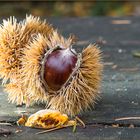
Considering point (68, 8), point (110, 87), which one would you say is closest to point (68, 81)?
point (110, 87)

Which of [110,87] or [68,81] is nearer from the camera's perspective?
[68,81]

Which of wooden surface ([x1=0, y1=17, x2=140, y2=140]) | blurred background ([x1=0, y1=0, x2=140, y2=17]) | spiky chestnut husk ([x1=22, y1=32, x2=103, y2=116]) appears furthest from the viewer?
blurred background ([x1=0, y1=0, x2=140, y2=17])

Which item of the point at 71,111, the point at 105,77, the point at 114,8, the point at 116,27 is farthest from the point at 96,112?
the point at 114,8

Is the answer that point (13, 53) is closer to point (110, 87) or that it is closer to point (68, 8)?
point (110, 87)

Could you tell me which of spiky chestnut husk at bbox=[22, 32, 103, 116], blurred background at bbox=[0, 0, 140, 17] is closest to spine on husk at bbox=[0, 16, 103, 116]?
spiky chestnut husk at bbox=[22, 32, 103, 116]

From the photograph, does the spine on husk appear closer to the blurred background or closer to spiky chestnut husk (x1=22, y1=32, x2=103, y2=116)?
spiky chestnut husk (x1=22, y1=32, x2=103, y2=116)

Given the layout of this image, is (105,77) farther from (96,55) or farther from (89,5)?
(89,5)
